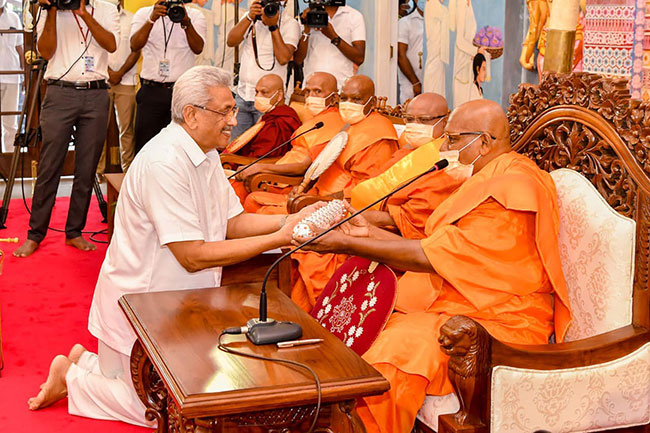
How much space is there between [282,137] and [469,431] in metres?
3.66

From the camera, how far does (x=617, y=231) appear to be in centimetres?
249

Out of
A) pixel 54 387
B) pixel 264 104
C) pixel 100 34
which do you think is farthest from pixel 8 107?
pixel 54 387

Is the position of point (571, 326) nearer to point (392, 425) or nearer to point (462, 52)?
point (392, 425)

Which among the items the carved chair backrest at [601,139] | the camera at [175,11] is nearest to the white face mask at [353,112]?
the carved chair backrest at [601,139]

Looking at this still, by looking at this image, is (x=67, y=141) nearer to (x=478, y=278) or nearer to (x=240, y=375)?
(x=478, y=278)

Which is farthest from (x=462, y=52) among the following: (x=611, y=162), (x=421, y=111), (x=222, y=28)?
(x=222, y=28)

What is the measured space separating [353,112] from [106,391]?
2.35 m

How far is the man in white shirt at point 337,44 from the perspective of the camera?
6.37 m

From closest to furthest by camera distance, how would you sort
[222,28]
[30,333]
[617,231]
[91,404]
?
[617,231], [91,404], [30,333], [222,28]

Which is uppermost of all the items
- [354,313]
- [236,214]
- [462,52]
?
[462,52]

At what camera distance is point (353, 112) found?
191 inches

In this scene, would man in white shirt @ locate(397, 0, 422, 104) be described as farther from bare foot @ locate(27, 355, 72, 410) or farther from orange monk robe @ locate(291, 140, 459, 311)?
bare foot @ locate(27, 355, 72, 410)

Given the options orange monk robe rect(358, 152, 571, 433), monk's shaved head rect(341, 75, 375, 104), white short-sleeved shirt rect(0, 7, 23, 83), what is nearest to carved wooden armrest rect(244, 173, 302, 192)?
monk's shaved head rect(341, 75, 375, 104)

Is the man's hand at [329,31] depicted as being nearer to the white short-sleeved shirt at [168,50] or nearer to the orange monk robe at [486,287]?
the white short-sleeved shirt at [168,50]
